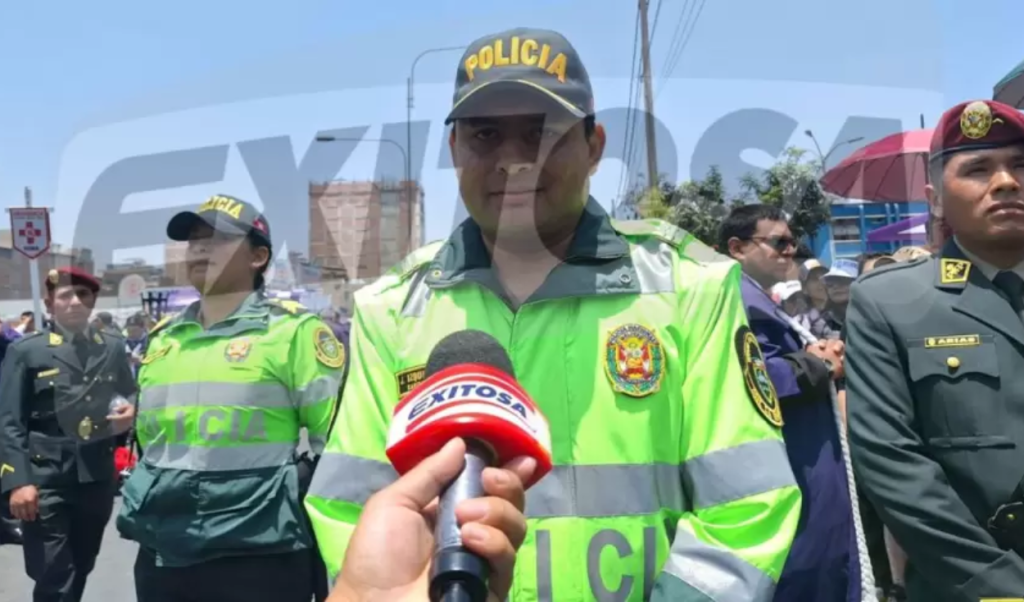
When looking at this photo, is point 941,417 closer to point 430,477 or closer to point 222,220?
point 430,477

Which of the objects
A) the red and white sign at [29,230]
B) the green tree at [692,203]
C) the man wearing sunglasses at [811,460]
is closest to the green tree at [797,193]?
the green tree at [692,203]

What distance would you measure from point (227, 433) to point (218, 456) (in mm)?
87

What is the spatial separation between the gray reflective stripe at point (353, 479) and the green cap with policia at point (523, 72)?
71 cm

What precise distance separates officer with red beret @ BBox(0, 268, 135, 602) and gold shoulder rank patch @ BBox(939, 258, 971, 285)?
4136mm

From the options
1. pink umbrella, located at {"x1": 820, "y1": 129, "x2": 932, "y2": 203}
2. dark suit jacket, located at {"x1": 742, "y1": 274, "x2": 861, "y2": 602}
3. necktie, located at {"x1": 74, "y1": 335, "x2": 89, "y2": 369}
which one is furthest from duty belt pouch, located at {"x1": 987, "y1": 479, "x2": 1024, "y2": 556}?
pink umbrella, located at {"x1": 820, "y1": 129, "x2": 932, "y2": 203}

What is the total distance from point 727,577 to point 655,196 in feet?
48.6

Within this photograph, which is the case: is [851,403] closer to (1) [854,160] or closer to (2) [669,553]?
(2) [669,553]

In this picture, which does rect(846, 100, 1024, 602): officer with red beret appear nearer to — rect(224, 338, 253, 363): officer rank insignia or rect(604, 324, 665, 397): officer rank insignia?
rect(604, 324, 665, 397): officer rank insignia

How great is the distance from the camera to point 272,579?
350 centimetres

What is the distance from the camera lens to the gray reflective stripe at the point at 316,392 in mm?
3596

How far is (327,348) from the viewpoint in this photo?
374 centimetres

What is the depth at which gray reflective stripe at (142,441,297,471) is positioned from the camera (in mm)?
3463

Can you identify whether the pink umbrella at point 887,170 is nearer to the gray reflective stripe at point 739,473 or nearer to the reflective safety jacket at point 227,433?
the reflective safety jacket at point 227,433

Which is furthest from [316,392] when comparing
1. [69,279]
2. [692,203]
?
[692,203]
